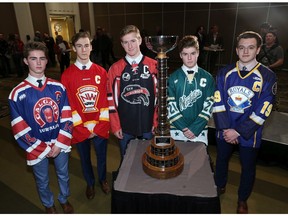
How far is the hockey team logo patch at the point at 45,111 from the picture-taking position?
5.87 feet

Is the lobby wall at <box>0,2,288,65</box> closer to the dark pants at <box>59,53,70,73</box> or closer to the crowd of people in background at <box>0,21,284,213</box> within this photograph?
the dark pants at <box>59,53,70,73</box>

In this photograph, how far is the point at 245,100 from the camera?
1.83 meters

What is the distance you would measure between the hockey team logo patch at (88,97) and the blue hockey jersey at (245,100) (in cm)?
109

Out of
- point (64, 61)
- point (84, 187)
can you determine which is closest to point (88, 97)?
point (84, 187)

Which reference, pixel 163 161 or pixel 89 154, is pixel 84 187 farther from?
pixel 163 161

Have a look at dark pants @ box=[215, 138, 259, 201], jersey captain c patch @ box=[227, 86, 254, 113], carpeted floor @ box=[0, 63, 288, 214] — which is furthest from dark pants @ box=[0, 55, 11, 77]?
jersey captain c patch @ box=[227, 86, 254, 113]

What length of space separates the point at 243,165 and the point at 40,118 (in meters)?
1.79

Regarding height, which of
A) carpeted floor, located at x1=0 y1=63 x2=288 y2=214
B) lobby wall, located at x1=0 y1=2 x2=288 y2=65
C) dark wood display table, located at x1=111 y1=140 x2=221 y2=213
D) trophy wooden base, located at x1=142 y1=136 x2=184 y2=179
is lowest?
carpeted floor, located at x1=0 y1=63 x2=288 y2=214

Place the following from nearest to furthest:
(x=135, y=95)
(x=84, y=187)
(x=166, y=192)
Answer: (x=166, y=192) < (x=135, y=95) < (x=84, y=187)

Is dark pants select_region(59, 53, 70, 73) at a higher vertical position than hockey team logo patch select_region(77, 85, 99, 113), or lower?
lower

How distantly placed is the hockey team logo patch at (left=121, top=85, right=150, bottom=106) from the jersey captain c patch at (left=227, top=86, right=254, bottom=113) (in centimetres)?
74

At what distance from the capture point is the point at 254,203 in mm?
2357

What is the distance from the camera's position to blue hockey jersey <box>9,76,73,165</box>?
174 cm

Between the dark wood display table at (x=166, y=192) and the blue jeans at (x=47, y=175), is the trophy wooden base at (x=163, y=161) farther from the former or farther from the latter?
the blue jeans at (x=47, y=175)
